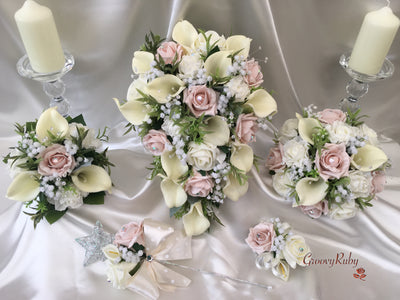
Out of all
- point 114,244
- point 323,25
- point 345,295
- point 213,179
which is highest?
point 323,25

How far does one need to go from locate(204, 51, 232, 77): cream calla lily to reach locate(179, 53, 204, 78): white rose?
22mm

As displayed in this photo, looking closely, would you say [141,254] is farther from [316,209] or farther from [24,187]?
[316,209]

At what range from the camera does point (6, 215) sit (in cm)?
113

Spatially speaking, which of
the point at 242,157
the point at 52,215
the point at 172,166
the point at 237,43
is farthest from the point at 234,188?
the point at 52,215

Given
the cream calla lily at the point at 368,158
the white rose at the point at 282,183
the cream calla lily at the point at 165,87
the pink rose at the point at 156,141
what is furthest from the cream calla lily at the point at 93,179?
the cream calla lily at the point at 368,158

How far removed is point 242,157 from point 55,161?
544mm

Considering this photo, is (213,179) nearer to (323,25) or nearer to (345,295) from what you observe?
(345,295)

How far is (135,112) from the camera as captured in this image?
0.97 meters

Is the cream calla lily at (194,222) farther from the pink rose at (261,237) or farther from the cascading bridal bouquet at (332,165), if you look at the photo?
the cascading bridal bouquet at (332,165)

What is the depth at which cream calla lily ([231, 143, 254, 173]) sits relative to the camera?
0.96 metres

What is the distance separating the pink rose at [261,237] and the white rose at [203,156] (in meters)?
0.27

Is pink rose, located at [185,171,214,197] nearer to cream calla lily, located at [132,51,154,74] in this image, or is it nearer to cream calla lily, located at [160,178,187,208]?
cream calla lily, located at [160,178,187,208]

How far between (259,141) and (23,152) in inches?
33.4

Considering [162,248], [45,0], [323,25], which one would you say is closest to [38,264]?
[162,248]
